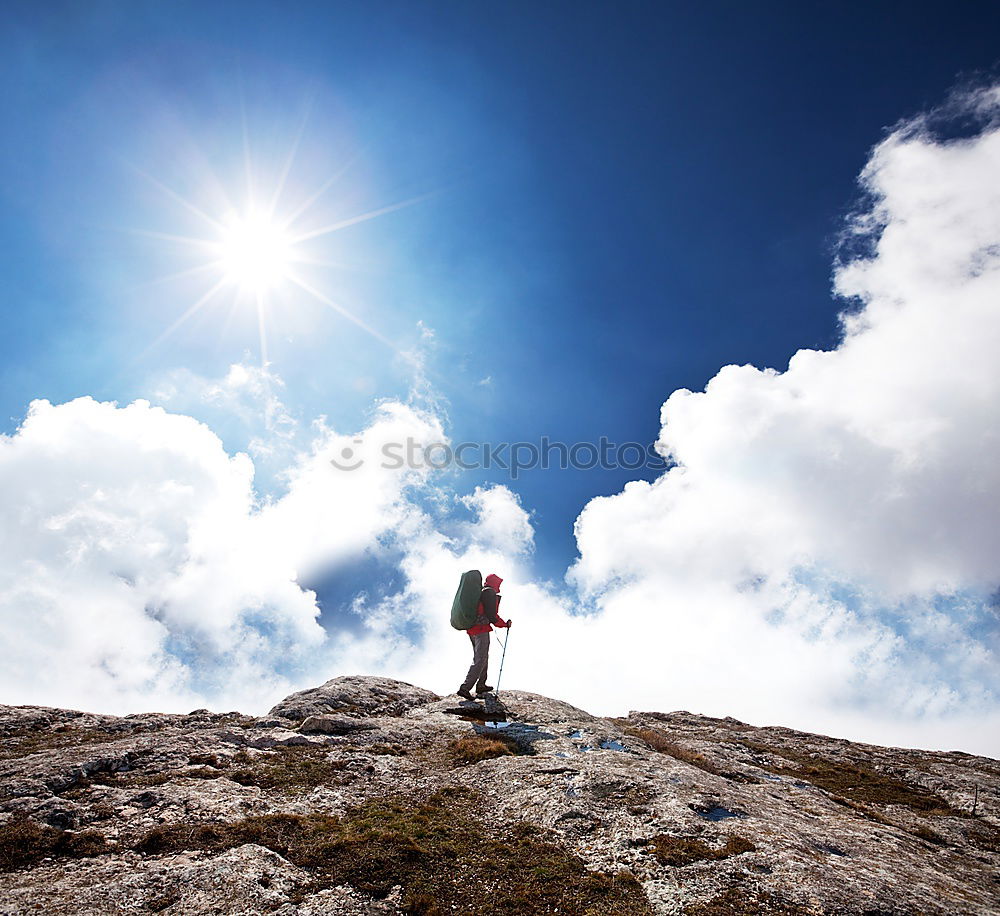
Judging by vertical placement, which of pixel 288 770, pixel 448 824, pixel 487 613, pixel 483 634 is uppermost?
pixel 487 613

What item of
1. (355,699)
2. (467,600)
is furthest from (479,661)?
(355,699)

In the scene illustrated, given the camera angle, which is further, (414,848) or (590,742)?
(590,742)

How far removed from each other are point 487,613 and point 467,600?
1.59 m

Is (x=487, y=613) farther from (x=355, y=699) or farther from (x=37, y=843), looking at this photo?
(x=37, y=843)

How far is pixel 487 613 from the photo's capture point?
3072cm

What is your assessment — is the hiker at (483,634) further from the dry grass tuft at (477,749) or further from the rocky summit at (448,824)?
the dry grass tuft at (477,749)

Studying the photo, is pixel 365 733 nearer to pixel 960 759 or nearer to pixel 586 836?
pixel 586 836

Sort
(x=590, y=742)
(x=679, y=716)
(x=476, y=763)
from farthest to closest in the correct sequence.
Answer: (x=679, y=716) → (x=590, y=742) → (x=476, y=763)

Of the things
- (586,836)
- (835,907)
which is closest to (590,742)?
(586,836)

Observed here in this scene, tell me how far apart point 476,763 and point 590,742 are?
5.82 m

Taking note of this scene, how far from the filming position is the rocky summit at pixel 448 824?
1072 centimetres

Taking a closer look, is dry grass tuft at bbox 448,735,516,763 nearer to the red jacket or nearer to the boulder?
the boulder

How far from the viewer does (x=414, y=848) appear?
1246cm

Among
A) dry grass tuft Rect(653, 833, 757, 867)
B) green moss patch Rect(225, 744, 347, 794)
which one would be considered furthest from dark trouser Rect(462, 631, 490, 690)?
dry grass tuft Rect(653, 833, 757, 867)
